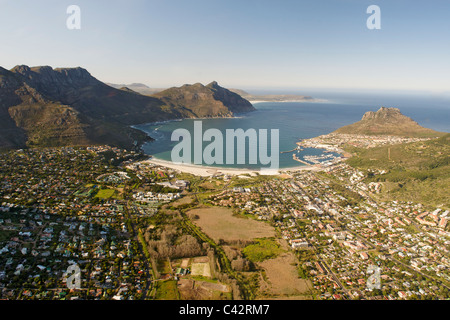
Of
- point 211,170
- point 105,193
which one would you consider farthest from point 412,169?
point 105,193

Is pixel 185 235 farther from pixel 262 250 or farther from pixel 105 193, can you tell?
pixel 105 193

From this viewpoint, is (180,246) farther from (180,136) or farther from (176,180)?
(180,136)

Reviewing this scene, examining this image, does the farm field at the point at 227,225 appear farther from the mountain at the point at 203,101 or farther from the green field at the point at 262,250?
the mountain at the point at 203,101

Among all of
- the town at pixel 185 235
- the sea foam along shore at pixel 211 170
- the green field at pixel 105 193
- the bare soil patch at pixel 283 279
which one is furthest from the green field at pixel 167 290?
the sea foam along shore at pixel 211 170

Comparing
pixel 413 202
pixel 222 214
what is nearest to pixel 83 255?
pixel 222 214

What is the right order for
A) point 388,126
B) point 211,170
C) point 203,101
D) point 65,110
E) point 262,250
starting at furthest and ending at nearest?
point 203,101 → point 388,126 → point 65,110 → point 211,170 → point 262,250

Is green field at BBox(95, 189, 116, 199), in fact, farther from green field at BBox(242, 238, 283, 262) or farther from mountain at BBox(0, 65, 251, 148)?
mountain at BBox(0, 65, 251, 148)
